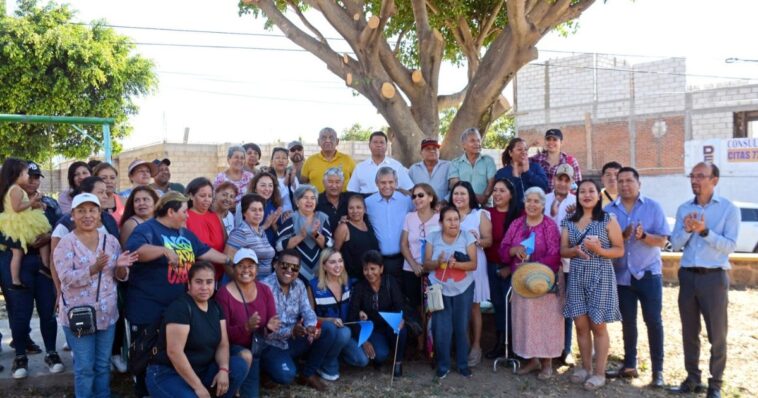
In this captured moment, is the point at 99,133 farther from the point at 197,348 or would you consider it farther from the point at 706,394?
the point at 706,394

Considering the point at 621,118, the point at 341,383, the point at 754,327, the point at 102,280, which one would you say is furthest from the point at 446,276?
the point at 621,118

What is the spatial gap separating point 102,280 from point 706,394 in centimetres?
498

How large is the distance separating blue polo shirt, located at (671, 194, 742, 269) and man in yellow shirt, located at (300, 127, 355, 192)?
3478mm

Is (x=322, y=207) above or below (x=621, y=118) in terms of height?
below

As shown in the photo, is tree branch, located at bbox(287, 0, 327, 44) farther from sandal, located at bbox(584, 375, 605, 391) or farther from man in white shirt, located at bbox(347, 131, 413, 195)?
sandal, located at bbox(584, 375, 605, 391)

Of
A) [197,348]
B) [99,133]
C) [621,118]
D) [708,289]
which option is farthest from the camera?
[621,118]

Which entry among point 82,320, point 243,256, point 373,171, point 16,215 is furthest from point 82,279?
point 373,171

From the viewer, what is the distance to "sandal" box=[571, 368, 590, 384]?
19.0 feet

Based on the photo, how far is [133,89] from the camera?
17484 millimetres

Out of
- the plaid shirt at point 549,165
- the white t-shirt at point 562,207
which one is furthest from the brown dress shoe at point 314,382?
the plaid shirt at point 549,165

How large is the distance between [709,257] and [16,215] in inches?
225

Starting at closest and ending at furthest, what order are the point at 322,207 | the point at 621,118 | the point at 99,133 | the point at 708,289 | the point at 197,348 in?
the point at 197,348
the point at 708,289
the point at 322,207
the point at 99,133
the point at 621,118

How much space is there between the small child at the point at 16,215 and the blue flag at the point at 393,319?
3005 mm

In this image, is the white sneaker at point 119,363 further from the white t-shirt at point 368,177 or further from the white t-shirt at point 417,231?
the white t-shirt at point 368,177
